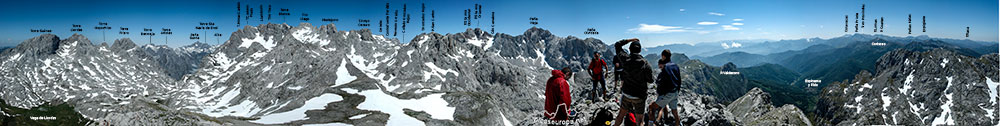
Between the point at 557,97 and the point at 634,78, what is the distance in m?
2.83

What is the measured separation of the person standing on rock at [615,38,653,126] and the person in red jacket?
219 cm

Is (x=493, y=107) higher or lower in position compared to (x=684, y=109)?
lower

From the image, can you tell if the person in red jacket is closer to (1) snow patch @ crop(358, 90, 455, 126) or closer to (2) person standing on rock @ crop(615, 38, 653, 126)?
(2) person standing on rock @ crop(615, 38, 653, 126)

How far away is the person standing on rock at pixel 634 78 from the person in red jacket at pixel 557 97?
7.19 feet

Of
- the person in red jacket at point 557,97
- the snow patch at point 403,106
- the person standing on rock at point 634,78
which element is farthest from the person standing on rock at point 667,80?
the snow patch at point 403,106

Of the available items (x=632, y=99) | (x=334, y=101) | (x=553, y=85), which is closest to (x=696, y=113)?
(x=632, y=99)

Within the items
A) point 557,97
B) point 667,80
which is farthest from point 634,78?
point 557,97

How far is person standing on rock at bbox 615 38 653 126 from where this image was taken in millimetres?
16203

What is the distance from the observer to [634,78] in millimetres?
16703

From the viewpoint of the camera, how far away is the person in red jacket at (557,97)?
17109 millimetres

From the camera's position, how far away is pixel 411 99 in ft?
573

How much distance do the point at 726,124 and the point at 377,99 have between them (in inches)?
5928

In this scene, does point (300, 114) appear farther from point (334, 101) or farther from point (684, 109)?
point (684, 109)

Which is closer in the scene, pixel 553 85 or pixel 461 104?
pixel 553 85
